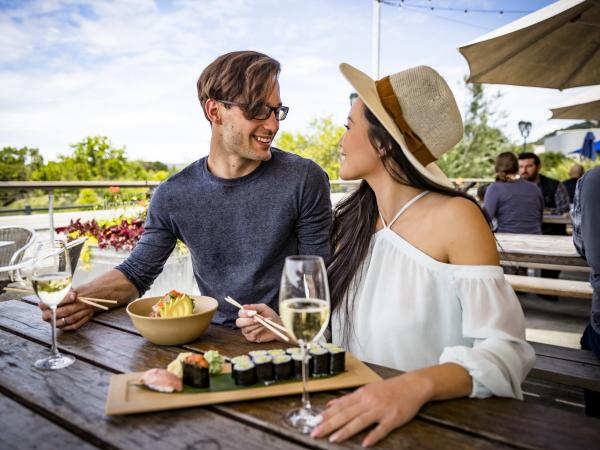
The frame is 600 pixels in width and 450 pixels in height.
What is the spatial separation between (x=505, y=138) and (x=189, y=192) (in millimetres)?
28035

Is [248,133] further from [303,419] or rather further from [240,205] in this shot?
[303,419]

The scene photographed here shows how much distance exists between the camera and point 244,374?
1.00m

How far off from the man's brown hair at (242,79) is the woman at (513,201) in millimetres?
3813

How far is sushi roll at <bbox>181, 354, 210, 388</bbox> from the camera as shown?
3.27 feet

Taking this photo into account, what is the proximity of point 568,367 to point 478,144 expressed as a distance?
1013 inches

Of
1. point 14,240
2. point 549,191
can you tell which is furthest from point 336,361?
point 549,191

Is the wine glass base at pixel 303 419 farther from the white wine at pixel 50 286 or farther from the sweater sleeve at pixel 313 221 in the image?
the sweater sleeve at pixel 313 221

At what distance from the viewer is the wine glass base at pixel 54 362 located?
3.81 feet

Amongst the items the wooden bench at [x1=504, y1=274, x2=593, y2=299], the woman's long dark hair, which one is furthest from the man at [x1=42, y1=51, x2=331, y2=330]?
the wooden bench at [x1=504, y1=274, x2=593, y2=299]

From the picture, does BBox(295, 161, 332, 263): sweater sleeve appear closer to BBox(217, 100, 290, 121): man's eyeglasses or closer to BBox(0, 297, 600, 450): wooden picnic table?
BBox(217, 100, 290, 121): man's eyeglasses

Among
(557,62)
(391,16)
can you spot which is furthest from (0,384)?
(391,16)

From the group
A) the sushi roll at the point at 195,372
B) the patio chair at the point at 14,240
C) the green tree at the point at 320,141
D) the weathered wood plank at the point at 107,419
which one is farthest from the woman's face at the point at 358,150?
the green tree at the point at 320,141

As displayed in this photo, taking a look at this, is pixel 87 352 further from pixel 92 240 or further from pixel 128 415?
pixel 92 240

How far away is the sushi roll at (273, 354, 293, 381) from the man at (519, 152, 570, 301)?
5551mm
